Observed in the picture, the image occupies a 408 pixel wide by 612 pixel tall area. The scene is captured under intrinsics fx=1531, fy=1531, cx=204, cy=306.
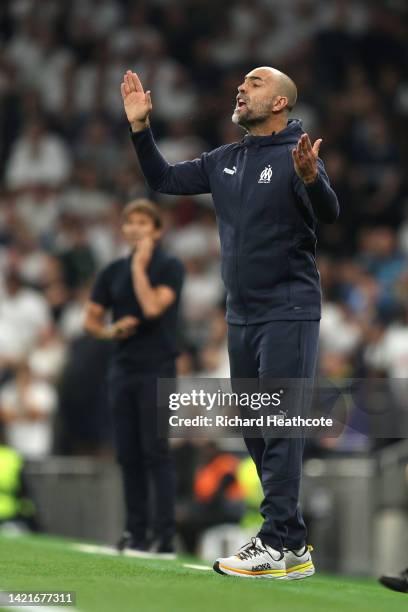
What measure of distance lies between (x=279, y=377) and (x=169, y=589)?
1.13 meters

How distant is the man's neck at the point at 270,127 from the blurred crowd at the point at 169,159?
605cm

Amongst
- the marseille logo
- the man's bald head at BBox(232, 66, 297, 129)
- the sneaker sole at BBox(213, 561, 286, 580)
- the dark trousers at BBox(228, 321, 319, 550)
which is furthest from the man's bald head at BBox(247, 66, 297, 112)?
the sneaker sole at BBox(213, 561, 286, 580)

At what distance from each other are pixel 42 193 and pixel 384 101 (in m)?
3.92

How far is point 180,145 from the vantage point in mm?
16594

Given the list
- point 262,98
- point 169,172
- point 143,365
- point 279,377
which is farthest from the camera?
point 143,365

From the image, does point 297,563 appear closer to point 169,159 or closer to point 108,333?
point 108,333

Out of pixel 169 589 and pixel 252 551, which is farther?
pixel 252 551

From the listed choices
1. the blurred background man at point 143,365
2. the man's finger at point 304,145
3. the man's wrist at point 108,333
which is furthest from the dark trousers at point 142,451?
the man's finger at point 304,145

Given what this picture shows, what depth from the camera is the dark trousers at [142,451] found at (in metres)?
8.45

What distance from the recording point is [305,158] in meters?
6.25

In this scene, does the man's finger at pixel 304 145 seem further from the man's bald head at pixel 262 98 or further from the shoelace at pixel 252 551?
the shoelace at pixel 252 551

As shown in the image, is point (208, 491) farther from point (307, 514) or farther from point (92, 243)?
point (92, 243)

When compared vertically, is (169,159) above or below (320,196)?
above

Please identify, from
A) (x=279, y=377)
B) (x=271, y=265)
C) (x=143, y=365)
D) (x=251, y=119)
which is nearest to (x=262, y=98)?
(x=251, y=119)
